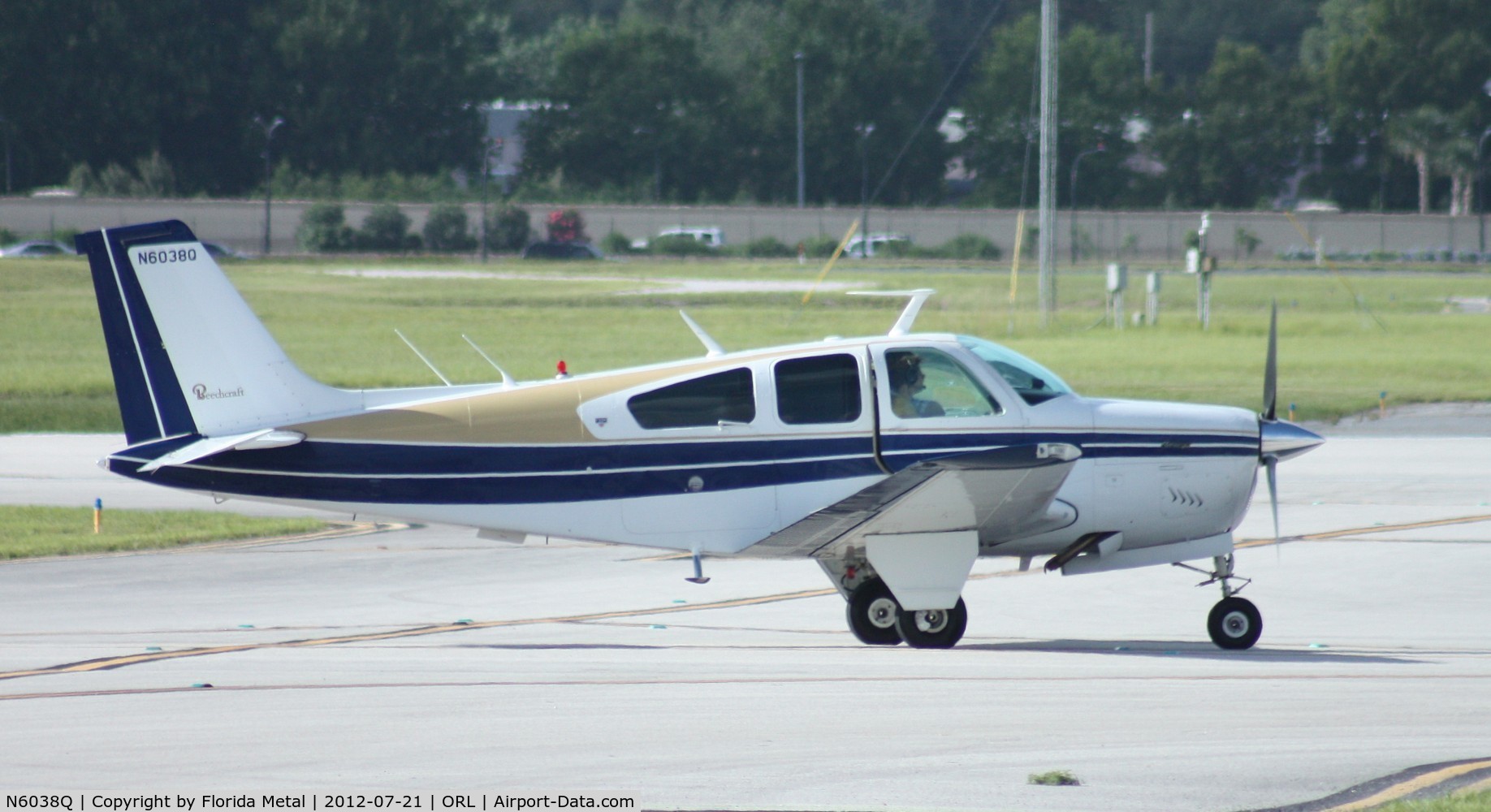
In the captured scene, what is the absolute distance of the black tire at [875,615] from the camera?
33.0 feet

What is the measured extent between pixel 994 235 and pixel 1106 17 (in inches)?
1729

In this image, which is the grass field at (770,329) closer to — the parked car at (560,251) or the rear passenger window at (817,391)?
the parked car at (560,251)

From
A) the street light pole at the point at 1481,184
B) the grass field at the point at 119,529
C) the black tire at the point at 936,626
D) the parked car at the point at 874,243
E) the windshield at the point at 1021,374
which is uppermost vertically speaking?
the street light pole at the point at 1481,184

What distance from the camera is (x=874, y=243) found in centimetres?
9269

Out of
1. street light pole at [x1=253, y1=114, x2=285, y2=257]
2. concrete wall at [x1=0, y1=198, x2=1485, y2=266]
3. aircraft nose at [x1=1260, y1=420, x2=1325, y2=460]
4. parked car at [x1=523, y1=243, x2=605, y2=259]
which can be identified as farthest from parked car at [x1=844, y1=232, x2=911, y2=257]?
aircraft nose at [x1=1260, y1=420, x2=1325, y2=460]

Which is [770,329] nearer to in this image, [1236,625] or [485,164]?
[1236,625]

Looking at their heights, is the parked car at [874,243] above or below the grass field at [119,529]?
above

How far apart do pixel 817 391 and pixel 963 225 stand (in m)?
87.4

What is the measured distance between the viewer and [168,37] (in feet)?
324

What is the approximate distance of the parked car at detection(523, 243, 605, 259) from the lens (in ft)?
286

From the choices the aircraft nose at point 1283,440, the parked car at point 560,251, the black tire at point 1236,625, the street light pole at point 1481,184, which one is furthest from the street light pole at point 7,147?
the black tire at point 1236,625

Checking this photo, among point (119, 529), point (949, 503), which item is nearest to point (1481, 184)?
point (119, 529)

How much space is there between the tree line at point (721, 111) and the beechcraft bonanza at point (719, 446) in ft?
299

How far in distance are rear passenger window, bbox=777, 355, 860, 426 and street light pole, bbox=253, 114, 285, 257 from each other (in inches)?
3170
